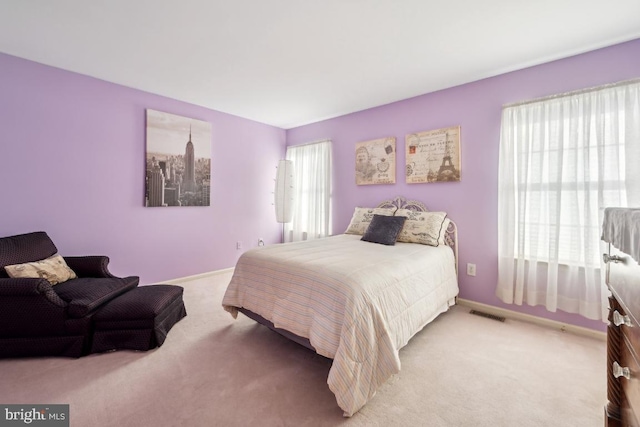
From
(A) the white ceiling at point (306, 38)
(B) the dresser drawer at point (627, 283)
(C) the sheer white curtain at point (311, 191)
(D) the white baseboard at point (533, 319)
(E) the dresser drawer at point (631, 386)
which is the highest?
(A) the white ceiling at point (306, 38)

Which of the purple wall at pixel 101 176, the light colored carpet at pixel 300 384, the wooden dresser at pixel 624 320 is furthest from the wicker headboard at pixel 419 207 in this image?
the purple wall at pixel 101 176

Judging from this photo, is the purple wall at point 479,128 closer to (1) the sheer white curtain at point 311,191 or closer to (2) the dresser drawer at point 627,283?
(1) the sheer white curtain at point 311,191

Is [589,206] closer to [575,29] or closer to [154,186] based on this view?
[575,29]

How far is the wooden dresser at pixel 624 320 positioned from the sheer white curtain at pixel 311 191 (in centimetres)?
355

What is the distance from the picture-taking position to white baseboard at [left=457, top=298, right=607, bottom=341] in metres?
2.40

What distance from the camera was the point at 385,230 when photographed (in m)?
3.07

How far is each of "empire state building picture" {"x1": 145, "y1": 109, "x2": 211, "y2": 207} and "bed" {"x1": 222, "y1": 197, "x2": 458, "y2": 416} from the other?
197 centimetres

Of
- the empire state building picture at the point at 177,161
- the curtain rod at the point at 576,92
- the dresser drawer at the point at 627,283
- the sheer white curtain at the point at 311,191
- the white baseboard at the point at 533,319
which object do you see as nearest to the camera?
the dresser drawer at the point at 627,283

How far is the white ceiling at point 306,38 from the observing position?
1.95 m

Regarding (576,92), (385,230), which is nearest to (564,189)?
(576,92)

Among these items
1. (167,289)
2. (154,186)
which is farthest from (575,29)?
(154,186)

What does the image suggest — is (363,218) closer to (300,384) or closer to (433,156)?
(433,156)

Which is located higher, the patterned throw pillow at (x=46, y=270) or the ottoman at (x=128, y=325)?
the patterned throw pillow at (x=46, y=270)

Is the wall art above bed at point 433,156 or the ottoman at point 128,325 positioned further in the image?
the wall art above bed at point 433,156
